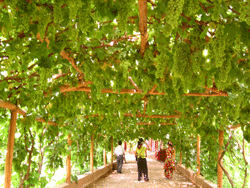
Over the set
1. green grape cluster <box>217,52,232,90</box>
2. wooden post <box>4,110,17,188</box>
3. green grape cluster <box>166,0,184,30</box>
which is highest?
green grape cluster <box>166,0,184,30</box>

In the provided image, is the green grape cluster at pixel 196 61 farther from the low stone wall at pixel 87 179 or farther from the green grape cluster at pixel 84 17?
the low stone wall at pixel 87 179

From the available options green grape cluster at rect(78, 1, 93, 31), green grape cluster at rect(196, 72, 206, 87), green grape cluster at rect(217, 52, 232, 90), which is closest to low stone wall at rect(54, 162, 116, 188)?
green grape cluster at rect(196, 72, 206, 87)

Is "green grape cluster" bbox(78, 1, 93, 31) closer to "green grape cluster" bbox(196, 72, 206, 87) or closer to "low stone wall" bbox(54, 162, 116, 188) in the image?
"green grape cluster" bbox(196, 72, 206, 87)

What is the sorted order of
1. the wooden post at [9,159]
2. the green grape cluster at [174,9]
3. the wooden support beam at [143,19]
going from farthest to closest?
the wooden post at [9,159], the wooden support beam at [143,19], the green grape cluster at [174,9]

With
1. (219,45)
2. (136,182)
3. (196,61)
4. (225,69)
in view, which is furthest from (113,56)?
(136,182)

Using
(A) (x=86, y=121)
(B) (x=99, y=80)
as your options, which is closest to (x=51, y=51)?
(B) (x=99, y=80)

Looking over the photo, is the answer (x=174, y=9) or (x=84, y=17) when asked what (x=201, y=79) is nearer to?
(x=174, y=9)

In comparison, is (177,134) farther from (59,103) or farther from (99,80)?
(99,80)

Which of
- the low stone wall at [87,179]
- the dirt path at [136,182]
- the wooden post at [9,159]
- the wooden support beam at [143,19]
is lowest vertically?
the dirt path at [136,182]

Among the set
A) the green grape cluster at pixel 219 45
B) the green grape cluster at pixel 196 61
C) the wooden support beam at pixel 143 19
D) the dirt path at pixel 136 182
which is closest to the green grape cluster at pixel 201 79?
the green grape cluster at pixel 196 61

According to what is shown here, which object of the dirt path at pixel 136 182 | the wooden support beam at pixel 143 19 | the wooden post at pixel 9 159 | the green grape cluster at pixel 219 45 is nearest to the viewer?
the green grape cluster at pixel 219 45

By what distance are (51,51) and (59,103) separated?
2233mm

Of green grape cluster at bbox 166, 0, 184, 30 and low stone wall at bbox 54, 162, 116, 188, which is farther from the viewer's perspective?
low stone wall at bbox 54, 162, 116, 188

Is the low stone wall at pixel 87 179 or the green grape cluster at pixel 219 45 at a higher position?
the green grape cluster at pixel 219 45
